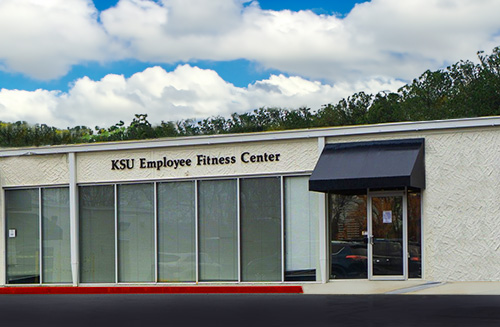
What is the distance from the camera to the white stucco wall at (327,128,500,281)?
18.6 metres

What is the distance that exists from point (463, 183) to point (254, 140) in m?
5.50

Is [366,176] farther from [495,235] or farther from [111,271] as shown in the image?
[111,271]

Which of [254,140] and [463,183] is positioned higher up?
[254,140]

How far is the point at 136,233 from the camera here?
22.2 meters

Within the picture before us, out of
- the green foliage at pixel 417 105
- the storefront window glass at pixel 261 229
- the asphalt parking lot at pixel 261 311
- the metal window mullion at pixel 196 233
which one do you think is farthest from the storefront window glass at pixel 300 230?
the green foliage at pixel 417 105

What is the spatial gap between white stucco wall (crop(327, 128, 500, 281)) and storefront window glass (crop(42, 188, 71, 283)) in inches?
408

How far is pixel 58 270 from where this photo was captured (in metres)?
23.0

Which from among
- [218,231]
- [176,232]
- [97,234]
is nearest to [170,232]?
[176,232]

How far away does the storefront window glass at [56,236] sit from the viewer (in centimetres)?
2288

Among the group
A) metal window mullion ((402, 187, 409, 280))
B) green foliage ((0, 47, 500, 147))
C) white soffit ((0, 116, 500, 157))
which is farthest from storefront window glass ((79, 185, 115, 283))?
green foliage ((0, 47, 500, 147))

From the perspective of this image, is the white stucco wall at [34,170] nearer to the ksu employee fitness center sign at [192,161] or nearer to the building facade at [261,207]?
the building facade at [261,207]

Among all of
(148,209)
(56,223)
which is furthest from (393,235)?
(56,223)

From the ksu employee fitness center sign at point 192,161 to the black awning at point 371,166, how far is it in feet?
5.84

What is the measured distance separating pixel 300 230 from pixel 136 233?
4876 mm
